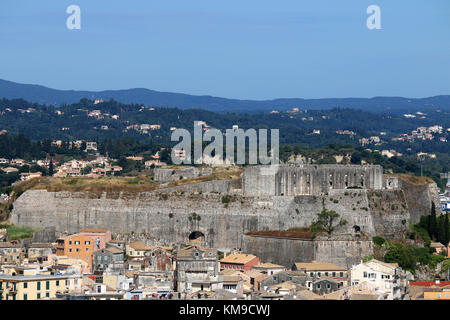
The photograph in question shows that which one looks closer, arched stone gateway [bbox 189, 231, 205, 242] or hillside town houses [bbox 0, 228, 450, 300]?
hillside town houses [bbox 0, 228, 450, 300]

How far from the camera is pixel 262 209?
56719 mm

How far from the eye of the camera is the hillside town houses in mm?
39000

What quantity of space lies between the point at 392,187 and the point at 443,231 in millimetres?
4454

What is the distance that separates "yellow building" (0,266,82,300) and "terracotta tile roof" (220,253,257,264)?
40.3 feet

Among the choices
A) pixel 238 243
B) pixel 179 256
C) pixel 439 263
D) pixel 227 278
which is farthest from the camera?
pixel 238 243

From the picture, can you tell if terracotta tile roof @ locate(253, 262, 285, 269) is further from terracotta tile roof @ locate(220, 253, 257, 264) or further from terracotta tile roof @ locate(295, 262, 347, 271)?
terracotta tile roof @ locate(220, 253, 257, 264)

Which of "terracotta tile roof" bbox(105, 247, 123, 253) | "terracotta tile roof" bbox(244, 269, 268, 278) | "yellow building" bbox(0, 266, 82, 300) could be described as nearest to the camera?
"yellow building" bbox(0, 266, 82, 300)

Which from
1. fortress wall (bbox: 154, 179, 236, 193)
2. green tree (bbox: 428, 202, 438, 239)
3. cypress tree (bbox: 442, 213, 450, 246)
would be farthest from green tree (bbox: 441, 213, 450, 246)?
fortress wall (bbox: 154, 179, 236, 193)

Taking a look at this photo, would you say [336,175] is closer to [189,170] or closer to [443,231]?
[443,231]

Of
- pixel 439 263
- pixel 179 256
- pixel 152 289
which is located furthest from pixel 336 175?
pixel 152 289

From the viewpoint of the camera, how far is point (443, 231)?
188 ft

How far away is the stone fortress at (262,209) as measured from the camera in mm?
54594

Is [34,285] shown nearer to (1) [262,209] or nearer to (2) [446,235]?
(1) [262,209]

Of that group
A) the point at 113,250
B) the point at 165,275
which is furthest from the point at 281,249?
the point at 165,275
